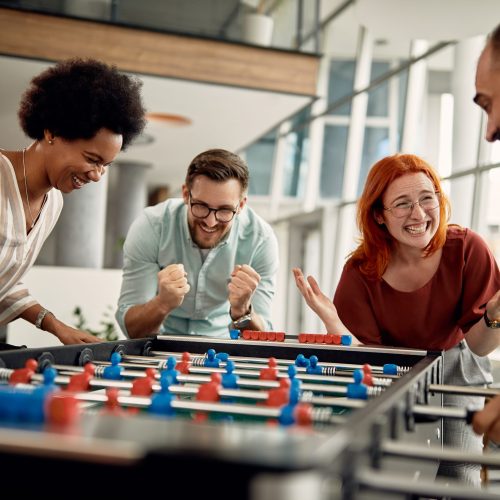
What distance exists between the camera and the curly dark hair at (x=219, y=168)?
2.65 metres

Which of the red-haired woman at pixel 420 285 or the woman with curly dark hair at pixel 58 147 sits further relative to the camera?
the red-haired woman at pixel 420 285

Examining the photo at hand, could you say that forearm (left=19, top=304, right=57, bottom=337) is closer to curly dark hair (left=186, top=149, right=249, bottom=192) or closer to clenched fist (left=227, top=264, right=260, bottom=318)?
clenched fist (left=227, top=264, right=260, bottom=318)

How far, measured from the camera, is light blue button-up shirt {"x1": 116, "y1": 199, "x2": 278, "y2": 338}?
114 inches

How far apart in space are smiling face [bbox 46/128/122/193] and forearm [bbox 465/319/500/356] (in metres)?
1.35

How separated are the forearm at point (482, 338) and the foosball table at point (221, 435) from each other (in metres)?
0.60

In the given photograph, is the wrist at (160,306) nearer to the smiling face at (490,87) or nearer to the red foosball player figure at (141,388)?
the red foosball player figure at (141,388)

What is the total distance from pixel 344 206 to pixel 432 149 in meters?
1.26

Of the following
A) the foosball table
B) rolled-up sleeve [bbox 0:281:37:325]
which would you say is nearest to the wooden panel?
rolled-up sleeve [bbox 0:281:37:325]

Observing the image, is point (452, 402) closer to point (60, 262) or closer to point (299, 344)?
point (299, 344)

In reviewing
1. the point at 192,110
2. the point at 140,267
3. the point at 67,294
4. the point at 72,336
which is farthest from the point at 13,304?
the point at 192,110

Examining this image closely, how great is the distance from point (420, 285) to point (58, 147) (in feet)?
4.42

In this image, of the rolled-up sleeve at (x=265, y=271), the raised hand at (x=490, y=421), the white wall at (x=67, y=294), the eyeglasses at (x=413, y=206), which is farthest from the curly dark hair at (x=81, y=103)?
the white wall at (x=67, y=294)

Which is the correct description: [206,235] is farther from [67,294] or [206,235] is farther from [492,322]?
[67,294]

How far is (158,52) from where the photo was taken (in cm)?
606
